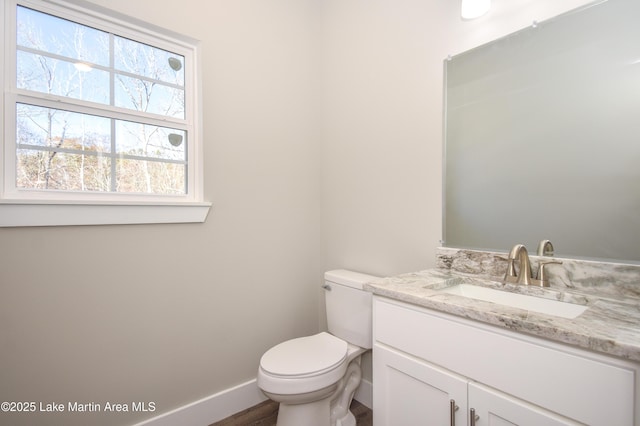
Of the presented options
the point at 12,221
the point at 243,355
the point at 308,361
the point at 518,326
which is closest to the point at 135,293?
the point at 12,221

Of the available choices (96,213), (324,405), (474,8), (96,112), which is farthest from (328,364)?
(474,8)

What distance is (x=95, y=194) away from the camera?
1390mm

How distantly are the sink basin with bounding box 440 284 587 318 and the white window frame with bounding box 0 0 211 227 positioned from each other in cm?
131

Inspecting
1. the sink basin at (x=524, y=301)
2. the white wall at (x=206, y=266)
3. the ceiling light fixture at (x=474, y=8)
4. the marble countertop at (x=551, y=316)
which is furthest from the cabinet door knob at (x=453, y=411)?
the ceiling light fixture at (x=474, y=8)

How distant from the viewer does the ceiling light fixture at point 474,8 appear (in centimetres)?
127

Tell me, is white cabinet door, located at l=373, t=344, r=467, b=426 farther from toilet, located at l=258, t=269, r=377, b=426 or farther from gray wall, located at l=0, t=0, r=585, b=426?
gray wall, located at l=0, t=0, r=585, b=426

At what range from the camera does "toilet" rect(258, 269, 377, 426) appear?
A: 1.35 metres

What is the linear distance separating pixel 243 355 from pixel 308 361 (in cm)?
54

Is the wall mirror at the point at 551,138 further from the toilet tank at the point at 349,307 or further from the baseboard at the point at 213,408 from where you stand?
the baseboard at the point at 213,408

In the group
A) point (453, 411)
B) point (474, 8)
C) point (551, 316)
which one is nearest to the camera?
point (551, 316)

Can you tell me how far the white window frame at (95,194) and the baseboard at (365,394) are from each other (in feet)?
4.43

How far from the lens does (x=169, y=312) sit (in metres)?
1.54

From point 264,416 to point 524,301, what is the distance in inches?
57.3

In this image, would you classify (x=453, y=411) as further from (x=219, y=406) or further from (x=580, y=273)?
(x=219, y=406)
